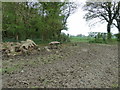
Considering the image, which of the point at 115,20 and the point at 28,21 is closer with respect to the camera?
the point at 28,21

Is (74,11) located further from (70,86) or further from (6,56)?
(70,86)

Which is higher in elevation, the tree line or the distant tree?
the distant tree

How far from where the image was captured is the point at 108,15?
28.3 ft

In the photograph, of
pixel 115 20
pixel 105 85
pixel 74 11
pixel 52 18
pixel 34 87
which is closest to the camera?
pixel 34 87

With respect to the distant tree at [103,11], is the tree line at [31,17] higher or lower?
lower

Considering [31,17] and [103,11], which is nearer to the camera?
[31,17]

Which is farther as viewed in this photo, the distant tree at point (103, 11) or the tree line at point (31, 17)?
the distant tree at point (103, 11)

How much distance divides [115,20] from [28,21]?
6.95 meters

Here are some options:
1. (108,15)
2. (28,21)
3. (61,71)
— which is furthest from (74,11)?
(61,71)

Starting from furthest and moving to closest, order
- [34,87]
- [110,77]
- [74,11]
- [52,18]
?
[74,11] → [52,18] → [110,77] → [34,87]

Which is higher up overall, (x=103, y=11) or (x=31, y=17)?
(x=103, y=11)

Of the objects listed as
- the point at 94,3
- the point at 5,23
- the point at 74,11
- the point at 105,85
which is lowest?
the point at 105,85

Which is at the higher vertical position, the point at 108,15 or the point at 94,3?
the point at 94,3

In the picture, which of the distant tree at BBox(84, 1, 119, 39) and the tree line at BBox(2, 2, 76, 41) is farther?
the distant tree at BBox(84, 1, 119, 39)
